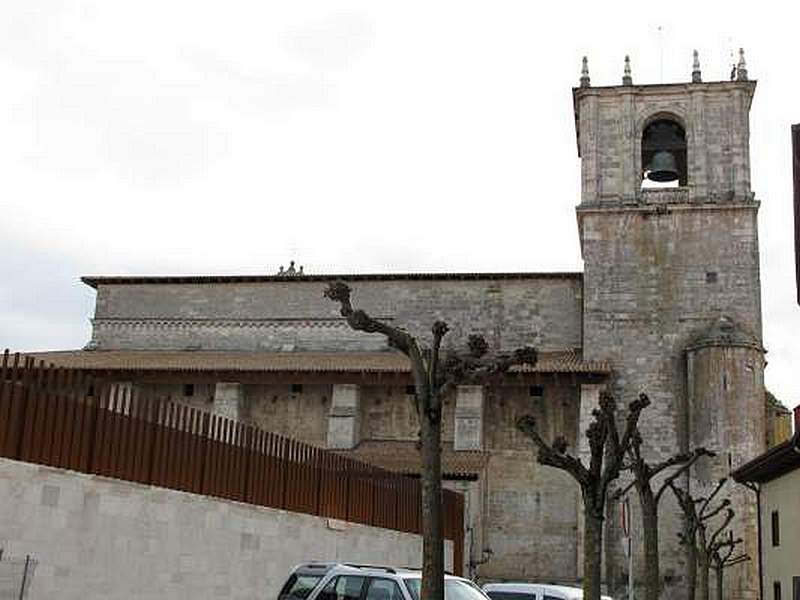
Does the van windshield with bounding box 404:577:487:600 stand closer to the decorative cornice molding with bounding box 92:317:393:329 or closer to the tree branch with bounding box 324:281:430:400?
the tree branch with bounding box 324:281:430:400

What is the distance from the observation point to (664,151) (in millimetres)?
39000

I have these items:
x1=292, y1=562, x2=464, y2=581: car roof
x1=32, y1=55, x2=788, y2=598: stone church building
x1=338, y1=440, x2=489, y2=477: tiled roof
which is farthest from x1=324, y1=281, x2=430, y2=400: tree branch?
x1=32, y1=55, x2=788, y2=598: stone church building

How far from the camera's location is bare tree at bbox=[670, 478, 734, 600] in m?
26.4

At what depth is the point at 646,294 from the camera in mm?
37344

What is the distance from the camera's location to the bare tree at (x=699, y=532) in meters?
26.4

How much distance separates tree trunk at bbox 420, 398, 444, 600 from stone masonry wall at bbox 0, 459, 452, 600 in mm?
4011

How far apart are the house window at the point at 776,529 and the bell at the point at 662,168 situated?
52.1 ft

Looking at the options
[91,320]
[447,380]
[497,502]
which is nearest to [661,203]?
[497,502]

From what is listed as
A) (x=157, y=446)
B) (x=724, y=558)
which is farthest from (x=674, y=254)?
(x=157, y=446)

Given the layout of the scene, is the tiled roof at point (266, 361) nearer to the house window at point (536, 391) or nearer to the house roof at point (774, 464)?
the house window at point (536, 391)

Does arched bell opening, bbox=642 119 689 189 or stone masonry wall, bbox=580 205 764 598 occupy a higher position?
arched bell opening, bbox=642 119 689 189

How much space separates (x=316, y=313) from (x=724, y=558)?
60.4ft

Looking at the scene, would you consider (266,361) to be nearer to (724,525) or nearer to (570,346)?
(570,346)

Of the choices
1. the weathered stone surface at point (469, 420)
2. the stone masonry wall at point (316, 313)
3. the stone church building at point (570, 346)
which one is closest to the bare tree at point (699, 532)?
the stone church building at point (570, 346)
